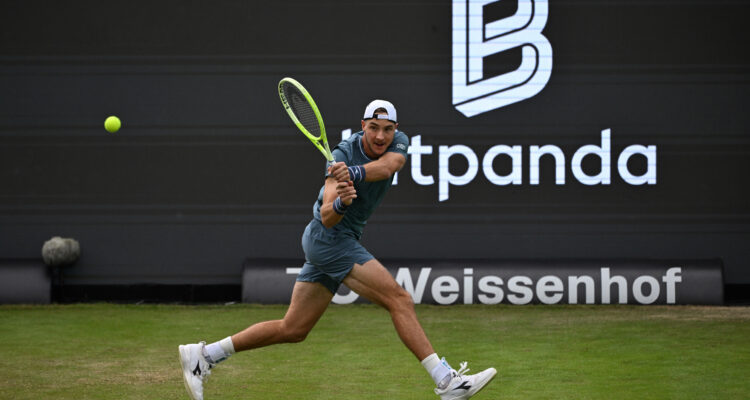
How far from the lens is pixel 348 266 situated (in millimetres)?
5391

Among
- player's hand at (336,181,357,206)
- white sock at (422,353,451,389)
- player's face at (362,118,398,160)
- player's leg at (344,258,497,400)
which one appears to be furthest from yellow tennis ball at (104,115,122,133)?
white sock at (422,353,451,389)

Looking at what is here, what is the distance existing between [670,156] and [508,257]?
1963 millimetres

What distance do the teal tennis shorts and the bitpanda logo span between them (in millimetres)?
5187

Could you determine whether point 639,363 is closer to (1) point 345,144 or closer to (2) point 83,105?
(1) point 345,144

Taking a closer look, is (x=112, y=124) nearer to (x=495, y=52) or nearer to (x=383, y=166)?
(x=495, y=52)

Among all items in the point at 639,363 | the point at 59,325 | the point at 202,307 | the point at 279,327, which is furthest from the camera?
the point at 202,307

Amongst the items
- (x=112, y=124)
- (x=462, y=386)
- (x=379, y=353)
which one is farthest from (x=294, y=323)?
(x=112, y=124)

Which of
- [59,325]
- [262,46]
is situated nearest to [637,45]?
[262,46]

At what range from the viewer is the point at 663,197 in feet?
34.2

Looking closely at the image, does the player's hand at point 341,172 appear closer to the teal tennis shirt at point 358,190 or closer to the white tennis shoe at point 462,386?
the teal tennis shirt at point 358,190

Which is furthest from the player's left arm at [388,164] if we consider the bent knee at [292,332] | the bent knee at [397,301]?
the bent knee at [292,332]

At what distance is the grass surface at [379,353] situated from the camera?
6.09 meters

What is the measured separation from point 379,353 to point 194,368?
7.30 ft

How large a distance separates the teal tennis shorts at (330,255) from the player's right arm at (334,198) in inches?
3.9
